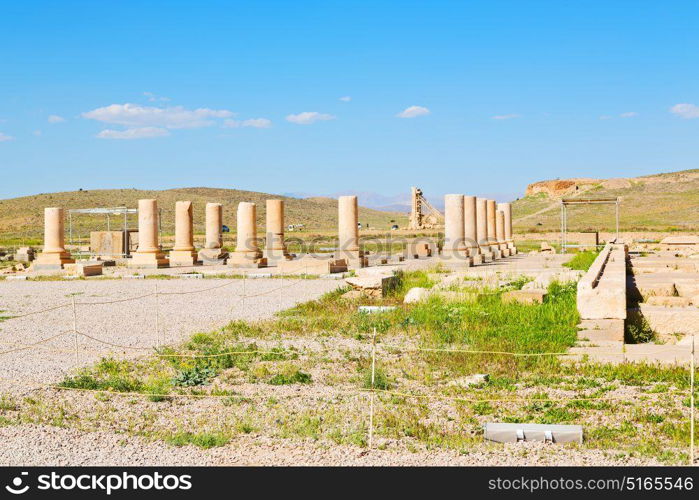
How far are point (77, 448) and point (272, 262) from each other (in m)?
Answer: 23.5

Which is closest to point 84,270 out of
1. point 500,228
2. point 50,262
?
point 50,262

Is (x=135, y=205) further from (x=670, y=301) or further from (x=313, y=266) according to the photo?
(x=670, y=301)

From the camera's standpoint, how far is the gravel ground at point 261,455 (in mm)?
6152

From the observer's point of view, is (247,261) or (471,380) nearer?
(471,380)

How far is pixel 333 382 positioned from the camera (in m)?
8.98

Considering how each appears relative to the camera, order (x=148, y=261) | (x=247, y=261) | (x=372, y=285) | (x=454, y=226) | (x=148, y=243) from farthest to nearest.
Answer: (x=148, y=243) → (x=148, y=261) → (x=247, y=261) → (x=454, y=226) → (x=372, y=285)

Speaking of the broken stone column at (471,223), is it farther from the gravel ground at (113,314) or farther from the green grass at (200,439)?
the green grass at (200,439)

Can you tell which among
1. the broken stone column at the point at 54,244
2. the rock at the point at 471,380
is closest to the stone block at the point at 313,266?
the broken stone column at the point at 54,244

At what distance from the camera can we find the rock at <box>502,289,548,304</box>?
1405 cm

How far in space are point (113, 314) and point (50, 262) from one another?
52.3ft

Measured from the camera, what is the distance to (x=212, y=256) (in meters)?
32.3

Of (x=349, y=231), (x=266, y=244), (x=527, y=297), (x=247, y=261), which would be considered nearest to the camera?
(x=527, y=297)

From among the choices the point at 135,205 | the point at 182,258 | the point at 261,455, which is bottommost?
the point at 261,455

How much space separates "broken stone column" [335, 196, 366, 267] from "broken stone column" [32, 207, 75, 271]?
11358 mm
